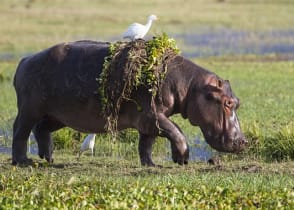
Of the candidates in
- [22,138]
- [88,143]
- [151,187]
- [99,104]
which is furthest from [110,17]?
[151,187]

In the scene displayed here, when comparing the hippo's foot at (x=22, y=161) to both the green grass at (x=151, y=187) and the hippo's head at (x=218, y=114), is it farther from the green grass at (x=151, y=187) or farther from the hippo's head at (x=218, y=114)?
the hippo's head at (x=218, y=114)

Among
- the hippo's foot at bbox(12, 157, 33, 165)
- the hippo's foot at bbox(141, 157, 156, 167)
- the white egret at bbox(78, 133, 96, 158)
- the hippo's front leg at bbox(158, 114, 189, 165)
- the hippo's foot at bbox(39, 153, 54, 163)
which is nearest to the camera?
the hippo's front leg at bbox(158, 114, 189, 165)

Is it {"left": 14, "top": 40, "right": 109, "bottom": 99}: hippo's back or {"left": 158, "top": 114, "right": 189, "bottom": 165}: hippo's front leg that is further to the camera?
{"left": 14, "top": 40, "right": 109, "bottom": 99}: hippo's back

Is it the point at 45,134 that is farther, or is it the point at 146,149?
the point at 45,134

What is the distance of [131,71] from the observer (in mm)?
10664

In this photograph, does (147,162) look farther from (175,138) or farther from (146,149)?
(175,138)

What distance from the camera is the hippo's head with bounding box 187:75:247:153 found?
10656 mm

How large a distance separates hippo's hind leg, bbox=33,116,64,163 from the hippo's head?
2.15m

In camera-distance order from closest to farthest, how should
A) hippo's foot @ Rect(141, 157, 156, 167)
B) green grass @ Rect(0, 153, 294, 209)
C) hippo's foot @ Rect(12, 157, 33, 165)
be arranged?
1. green grass @ Rect(0, 153, 294, 209)
2. hippo's foot @ Rect(141, 157, 156, 167)
3. hippo's foot @ Rect(12, 157, 33, 165)

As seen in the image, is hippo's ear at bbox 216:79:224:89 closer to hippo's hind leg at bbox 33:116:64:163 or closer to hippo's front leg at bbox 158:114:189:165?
hippo's front leg at bbox 158:114:189:165

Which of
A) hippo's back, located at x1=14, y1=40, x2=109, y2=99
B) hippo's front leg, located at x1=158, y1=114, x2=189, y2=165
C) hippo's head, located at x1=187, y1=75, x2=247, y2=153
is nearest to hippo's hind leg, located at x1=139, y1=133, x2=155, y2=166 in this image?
hippo's front leg, located at x1=158, y1=114, x2=189, y2=165

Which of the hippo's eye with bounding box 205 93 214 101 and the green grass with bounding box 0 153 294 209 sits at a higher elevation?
the hippo's eye with bounding box 205 93 214 101

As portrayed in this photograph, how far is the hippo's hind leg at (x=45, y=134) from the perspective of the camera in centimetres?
1187

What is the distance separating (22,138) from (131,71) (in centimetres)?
185
